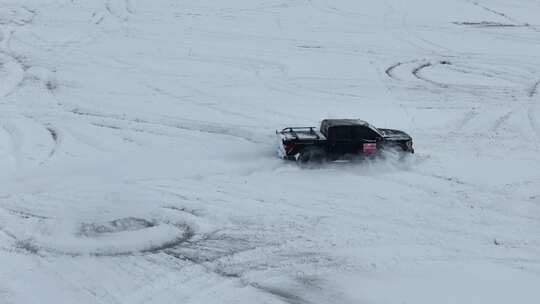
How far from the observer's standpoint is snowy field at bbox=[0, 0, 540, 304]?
11.9 m

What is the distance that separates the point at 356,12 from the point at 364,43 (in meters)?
9.07

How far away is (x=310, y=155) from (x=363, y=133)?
1.74m

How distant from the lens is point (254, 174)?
55.7 ft

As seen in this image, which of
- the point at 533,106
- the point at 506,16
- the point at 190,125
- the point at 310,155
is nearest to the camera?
the point at 310,155

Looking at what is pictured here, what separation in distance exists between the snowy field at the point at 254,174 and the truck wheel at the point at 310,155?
1.15ft

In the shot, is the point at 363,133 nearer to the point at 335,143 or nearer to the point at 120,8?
the point at 335,143

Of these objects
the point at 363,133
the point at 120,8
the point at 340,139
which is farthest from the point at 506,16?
the point at 340,139

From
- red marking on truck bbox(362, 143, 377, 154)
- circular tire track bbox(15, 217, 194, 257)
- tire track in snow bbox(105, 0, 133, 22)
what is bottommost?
circular tire track bbox(15, 217, 194, 257)

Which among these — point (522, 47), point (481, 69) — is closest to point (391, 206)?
point (481, 69)

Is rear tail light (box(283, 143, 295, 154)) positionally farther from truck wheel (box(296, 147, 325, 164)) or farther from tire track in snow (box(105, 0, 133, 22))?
tire track in snow (box(105, 0, 133, 22))

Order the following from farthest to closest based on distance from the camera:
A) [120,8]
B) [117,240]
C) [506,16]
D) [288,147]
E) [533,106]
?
1. [506,16]
2. [120,8]
3. [533,106]
4. [288,147]
5. [117,240]

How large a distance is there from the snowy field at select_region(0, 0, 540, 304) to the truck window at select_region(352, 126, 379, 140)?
0.94 meters

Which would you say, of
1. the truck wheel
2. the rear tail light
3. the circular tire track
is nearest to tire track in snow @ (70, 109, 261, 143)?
the rear tail light

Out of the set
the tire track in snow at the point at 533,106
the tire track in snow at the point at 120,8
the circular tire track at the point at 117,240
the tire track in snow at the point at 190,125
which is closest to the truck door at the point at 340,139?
the tire track in snow at the point at 190,125
